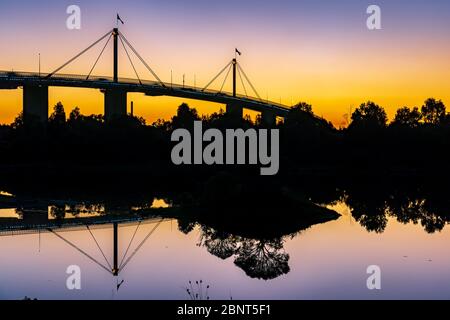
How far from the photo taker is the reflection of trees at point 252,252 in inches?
655

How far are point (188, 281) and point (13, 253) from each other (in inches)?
266

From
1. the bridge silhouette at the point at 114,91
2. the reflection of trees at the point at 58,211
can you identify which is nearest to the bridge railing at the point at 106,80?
the bridge silhouette at the point at 114,91

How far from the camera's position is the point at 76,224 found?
25156 mm

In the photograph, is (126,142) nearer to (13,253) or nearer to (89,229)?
(89,229)

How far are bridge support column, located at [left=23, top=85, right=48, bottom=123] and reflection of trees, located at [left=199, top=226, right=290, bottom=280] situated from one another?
4970 centimetres

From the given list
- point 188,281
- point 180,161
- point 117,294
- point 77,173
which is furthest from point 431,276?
point 77,173

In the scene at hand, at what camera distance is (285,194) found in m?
26.2

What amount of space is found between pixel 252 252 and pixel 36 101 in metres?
55.3

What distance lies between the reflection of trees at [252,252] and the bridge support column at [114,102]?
51.6 m

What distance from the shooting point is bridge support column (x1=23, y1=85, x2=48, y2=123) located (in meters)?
67.8

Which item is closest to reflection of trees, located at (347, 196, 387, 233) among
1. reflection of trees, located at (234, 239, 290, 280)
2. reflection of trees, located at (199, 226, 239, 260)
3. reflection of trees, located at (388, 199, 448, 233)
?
reflection of trees, located at (388, 199, 448, 233)

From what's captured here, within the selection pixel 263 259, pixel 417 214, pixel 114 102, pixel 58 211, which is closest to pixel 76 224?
pixel 58 211

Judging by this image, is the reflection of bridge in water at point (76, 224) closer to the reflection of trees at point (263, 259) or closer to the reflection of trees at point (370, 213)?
the reflection of trees at point (263, 259)

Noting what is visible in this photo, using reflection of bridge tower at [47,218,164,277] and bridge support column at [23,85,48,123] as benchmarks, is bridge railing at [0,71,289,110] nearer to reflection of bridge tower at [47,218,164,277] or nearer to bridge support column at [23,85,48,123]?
bridge support column at [23,85,48,123]
